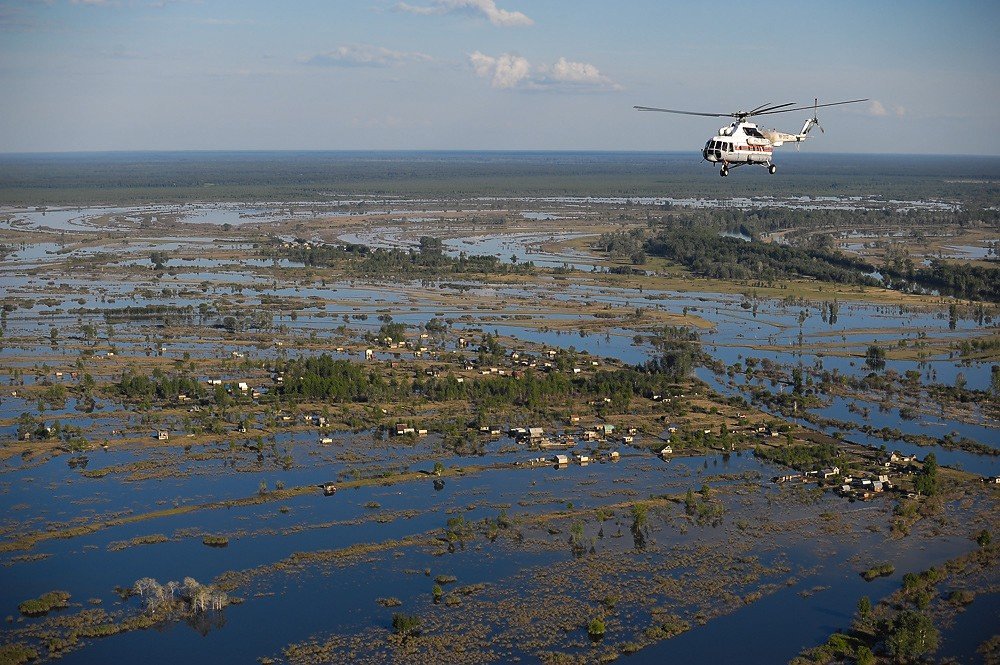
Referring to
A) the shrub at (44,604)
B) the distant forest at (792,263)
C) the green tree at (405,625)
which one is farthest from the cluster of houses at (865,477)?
the distant forest at (792,263)

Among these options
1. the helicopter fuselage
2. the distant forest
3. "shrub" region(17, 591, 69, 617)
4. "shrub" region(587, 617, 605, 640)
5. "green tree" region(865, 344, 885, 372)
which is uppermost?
the helicopter fuselage

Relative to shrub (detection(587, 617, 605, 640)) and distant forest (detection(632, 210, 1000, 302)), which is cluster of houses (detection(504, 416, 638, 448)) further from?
distant forest (detection(632, 210, 1000, 302))

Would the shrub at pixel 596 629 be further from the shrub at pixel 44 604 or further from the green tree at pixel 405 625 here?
the shrub at pixel 44 604

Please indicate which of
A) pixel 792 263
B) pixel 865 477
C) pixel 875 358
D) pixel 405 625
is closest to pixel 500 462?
pixel 865 477

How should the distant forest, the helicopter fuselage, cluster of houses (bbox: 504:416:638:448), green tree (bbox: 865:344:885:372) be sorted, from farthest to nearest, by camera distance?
the distant forest, green tree (bbox: 865:344:885:372), cluster of houses (bbox: 504:416:638:448), the helicopter fuselage

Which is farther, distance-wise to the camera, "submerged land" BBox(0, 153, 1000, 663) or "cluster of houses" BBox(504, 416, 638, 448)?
"cluster of houses" BBox(504, 416, 638, 448)

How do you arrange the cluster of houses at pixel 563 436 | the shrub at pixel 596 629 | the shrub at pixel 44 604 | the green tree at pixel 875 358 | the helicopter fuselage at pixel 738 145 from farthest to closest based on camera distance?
the green tree at pixel 875 358, the cluster of houses at pixel 563 436, the helicopter fuselage at pixel 738 145, the shrub at pixel 44 604, the shrub at pixel 596 629

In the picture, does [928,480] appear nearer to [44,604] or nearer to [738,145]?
[738,145]

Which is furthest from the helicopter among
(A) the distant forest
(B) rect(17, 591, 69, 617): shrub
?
(A) the distant forest

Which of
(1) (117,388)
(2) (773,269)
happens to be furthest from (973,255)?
(1) (117,388)
